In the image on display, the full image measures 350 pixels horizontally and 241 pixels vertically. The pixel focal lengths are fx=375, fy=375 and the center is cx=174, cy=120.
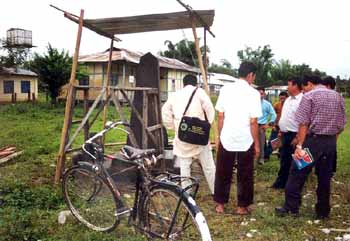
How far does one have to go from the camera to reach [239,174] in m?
4.84

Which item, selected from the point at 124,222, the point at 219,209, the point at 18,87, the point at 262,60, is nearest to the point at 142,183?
the point at 124,222

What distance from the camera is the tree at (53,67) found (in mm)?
22734

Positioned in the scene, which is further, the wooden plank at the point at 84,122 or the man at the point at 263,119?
the man at the point at 263,119

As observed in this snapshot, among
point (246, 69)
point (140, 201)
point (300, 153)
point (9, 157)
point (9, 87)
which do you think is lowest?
point (9, 157)

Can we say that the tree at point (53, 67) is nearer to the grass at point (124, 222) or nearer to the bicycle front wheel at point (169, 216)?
the grass at point (124, 222)

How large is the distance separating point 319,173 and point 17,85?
27.9 metres

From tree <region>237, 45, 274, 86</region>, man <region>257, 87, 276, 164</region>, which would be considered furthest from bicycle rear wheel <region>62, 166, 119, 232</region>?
tree <region>237, 45, 274, 86</region>

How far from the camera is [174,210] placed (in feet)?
11.8

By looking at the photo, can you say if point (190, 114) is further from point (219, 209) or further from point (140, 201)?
point (140, 201)

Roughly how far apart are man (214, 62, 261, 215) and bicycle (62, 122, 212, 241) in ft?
3.19

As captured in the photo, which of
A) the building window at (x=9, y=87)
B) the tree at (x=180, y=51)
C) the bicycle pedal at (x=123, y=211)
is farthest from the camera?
the tree at (x=180, y=51)

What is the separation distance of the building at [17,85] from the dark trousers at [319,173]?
2575cm

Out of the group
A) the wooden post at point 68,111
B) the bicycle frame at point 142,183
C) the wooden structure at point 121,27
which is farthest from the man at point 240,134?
the wooden post at point 68,111

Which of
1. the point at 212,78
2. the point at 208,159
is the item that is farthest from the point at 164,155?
the point at 212,78
